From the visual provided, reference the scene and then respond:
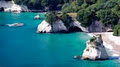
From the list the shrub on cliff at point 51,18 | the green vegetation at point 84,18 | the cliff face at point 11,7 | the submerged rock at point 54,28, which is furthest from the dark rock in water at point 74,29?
the cliff face at point 11,7

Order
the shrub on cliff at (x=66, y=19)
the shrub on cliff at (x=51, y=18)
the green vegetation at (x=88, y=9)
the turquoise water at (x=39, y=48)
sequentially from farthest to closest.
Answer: the shrub on cliff at (x=66, y=19) < the green vegetation at (x=88, y=9) < the shrub on cliff at (x=51, y=18) < the turquoise water at (x=39, y=48)

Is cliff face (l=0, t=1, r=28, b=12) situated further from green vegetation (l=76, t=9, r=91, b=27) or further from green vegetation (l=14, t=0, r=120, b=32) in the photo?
green vegetation (l=76, t=9, r=91, b=27)

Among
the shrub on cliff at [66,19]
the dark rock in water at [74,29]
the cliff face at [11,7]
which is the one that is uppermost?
the shrub on cliff at [66,19]

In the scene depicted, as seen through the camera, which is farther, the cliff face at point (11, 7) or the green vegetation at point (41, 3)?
the cliff face at point (11, 7)

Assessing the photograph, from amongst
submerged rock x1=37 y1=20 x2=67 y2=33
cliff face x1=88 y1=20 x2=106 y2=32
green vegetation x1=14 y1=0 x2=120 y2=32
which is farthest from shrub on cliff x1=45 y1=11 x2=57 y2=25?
cliff face x1=88 y1=20 x2=106 y2=32

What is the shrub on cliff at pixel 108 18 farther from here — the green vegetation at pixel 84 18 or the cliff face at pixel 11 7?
the cliff face at pixel 11 7

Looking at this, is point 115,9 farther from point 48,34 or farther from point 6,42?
point 6,42

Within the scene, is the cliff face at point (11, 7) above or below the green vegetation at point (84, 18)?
below

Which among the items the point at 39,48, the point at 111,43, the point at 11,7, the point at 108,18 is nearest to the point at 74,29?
the point at 108,18
